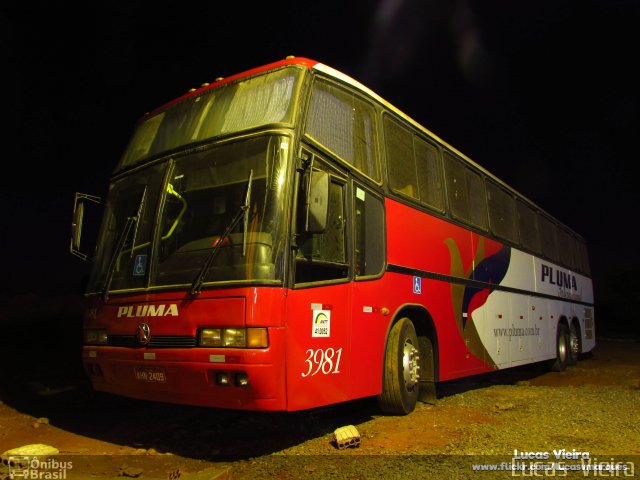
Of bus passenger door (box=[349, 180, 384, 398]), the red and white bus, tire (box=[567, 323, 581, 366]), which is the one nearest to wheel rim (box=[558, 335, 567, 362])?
tire (box=[567, 323, 581, 366])

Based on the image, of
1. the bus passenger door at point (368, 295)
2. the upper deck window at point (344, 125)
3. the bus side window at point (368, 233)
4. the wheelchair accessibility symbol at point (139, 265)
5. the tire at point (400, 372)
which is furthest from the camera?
the tire at point (400, 372)

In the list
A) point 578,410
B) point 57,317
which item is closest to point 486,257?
point 578,410

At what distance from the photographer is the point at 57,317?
65.6ft

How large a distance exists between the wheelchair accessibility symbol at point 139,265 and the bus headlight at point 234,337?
38.4 inches

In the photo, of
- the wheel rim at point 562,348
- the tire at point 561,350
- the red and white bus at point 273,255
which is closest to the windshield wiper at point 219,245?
the red and white bus at point 273,255

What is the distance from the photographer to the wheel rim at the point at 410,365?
19.0 ft

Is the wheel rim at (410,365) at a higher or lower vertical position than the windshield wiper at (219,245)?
lower

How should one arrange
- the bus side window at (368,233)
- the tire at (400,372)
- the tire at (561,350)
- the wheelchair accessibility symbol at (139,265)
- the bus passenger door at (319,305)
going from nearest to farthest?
the bus passenger door at (319,305), the wheelchair accessibility symbol at (139,265), the bus side window at (368,233), the tire at (400,372), the tire at (561,350)

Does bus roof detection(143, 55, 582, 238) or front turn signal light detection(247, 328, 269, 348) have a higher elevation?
bus roof detection(143, 55, 582, 238)

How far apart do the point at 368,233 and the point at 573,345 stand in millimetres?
10628

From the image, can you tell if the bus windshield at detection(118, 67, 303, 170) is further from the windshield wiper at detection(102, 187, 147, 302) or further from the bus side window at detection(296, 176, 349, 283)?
the bus side window at detection(296, 176, 349, 283)

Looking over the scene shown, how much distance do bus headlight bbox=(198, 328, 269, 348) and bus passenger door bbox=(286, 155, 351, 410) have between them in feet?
0.85

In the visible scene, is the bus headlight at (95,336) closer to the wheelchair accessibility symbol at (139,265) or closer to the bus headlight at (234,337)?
the wheelchair accessibility symbol at (139,265)

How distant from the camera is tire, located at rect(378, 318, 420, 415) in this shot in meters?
5.55
